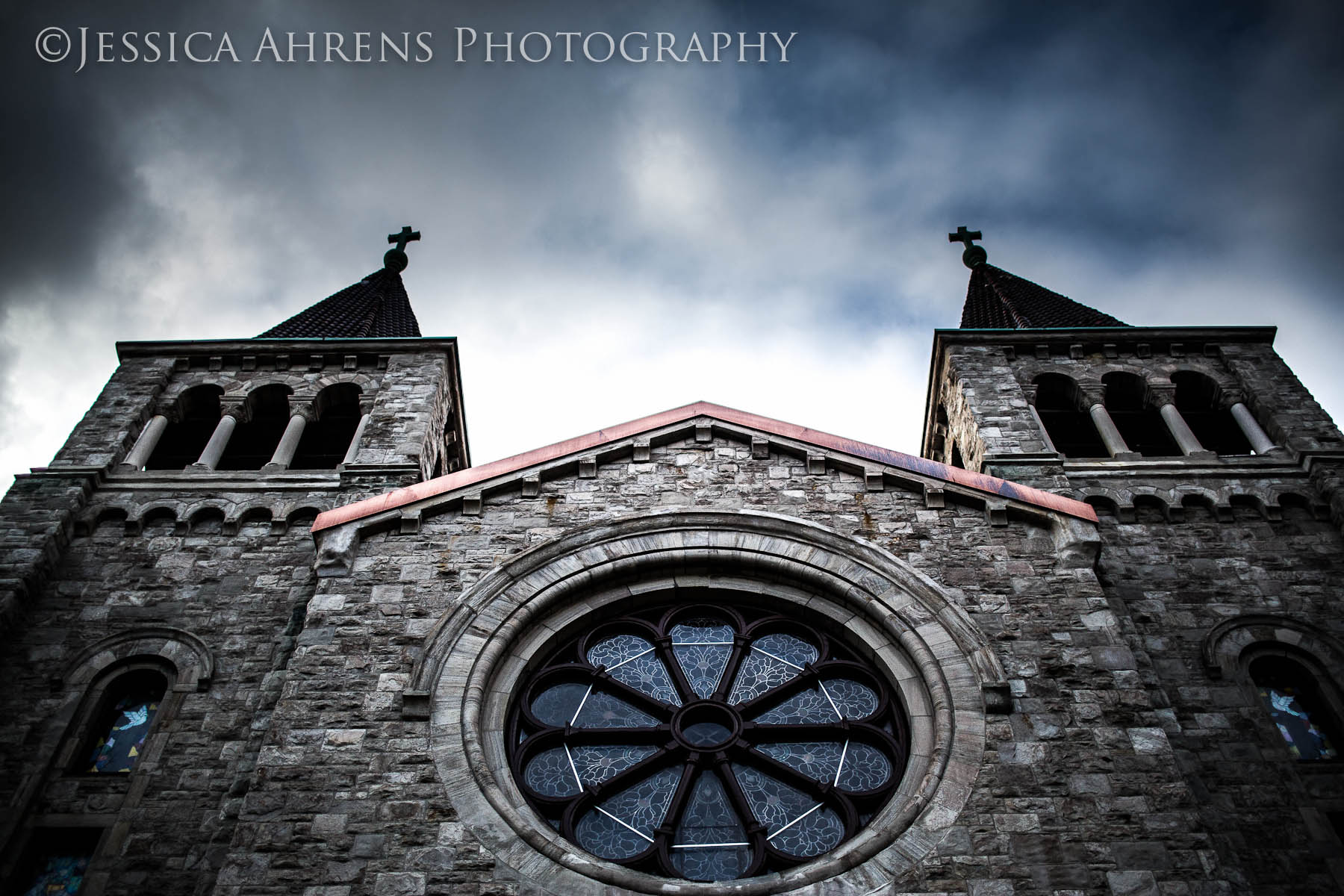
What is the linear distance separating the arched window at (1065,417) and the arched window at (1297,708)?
223 inches

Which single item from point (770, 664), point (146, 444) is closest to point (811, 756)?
point (770, 664)

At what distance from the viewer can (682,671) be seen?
31.2 feet

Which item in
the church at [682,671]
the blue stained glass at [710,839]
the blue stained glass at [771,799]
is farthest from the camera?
the blue stained glass at [771,799]

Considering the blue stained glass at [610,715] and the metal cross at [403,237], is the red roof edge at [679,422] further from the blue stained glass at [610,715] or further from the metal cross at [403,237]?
the metal cross at [403,237]

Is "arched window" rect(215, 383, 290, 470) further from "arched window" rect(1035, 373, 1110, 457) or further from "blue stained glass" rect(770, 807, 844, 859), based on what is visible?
"arched window" rect(1035, 373, 1110, 457)

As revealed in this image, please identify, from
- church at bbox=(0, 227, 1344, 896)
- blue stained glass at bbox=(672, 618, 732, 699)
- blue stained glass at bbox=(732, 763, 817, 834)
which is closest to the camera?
church at bbox=(0, 227, 1344, 896)

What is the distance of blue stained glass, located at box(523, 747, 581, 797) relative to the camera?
28.2ft

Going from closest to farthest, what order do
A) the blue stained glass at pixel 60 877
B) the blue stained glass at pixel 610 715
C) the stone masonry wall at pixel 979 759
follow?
the stone masonry wall at pixel 979 759, the blue stained glass at pixel 60 877, the blue stained glass at pixel 610 715

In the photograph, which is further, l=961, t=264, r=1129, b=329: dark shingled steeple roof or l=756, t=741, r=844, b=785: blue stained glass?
l=961, t=264, r=1129, b=329: dark shingled steeple roof

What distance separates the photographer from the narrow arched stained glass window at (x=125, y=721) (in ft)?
33.4

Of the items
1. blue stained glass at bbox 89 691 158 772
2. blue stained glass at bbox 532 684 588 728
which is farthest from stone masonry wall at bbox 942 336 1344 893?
blue stained glass at bbox 89 691 158 772

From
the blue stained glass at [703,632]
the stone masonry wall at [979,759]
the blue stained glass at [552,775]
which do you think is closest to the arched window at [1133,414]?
the stone masonry wall at [979,759]

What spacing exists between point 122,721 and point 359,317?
9886 millimetres

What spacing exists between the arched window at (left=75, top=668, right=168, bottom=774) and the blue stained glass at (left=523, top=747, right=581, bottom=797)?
4047 mm
